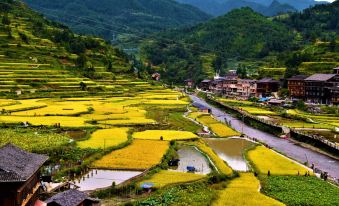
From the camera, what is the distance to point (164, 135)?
137ft

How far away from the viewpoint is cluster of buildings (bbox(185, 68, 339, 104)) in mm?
69062

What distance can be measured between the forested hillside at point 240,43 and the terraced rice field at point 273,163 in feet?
210

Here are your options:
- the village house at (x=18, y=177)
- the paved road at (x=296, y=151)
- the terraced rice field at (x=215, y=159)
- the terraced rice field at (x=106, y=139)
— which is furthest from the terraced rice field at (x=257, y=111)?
the village house at (x=18, y=177)

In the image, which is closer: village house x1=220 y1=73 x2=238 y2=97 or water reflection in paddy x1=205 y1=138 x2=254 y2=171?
water reflection in paddy x1=205 y1=138 x2=254 y2=171

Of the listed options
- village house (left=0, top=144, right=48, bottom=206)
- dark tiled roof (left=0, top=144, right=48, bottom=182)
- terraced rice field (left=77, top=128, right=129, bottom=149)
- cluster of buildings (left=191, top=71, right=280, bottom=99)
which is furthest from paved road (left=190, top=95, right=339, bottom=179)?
cluster of buildings (left=191, top=71, right=280, bottom=99)

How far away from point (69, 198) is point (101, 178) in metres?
5.90

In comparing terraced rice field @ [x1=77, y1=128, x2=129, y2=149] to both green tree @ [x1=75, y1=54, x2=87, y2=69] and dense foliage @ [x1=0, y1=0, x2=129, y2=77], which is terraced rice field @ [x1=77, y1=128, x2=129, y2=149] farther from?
green tree @ [x1=75, y1=54, x2=87, y2=69]

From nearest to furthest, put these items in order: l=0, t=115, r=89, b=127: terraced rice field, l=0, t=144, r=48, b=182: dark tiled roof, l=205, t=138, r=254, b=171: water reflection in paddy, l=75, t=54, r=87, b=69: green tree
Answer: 1. l=0, t=144, r=48, b=182: dark tiled roof
2. l=205, t=138, r=254, b=171: water reflection in paddy
3. l=0, t=115, r=89, b=127: terraced rice field
4. l=75, t=54, r=87, b=69: green tree

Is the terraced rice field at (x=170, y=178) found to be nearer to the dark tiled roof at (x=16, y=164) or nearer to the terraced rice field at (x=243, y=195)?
the terraced rice field at (x=243, y=195)

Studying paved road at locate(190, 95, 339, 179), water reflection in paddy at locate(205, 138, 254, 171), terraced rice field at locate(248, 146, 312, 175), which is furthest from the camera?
paved road at locate(190, 95, 339, 179)

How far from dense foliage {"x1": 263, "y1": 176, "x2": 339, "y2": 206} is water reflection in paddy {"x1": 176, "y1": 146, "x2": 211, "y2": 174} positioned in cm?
442

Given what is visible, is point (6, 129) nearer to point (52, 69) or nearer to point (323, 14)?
point (52, 69)

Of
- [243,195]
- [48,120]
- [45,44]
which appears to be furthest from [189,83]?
[243,195]

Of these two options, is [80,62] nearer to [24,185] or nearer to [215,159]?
[215,159]
